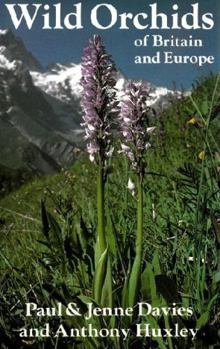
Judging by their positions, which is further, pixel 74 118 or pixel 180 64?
pixel 74 118

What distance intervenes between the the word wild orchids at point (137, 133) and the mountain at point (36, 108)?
0.47 metres

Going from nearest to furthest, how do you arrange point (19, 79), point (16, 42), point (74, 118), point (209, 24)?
1. point (209, 24)
2. point (16, 42)
3. point (74, 118)
4. point (19, 79)

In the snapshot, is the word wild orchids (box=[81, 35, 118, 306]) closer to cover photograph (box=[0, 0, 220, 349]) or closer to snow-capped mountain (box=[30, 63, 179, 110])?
cover photograph (box=[0, 0, 220, 349])

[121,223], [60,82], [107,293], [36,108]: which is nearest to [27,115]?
[36,108]

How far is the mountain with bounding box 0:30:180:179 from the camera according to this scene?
1.61 m

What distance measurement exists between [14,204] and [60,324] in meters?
1.57

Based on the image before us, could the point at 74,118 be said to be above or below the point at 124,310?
above

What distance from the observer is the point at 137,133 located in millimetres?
843

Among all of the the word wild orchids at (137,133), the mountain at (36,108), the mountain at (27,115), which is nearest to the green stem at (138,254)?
the the word wild orchids at (137,133)

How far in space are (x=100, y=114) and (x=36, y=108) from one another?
139cm

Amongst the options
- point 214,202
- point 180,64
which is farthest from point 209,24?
point 214,202

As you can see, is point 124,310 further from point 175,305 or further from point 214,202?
point 214,202

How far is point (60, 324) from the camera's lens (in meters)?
0.92

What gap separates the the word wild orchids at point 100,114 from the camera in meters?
0.84
